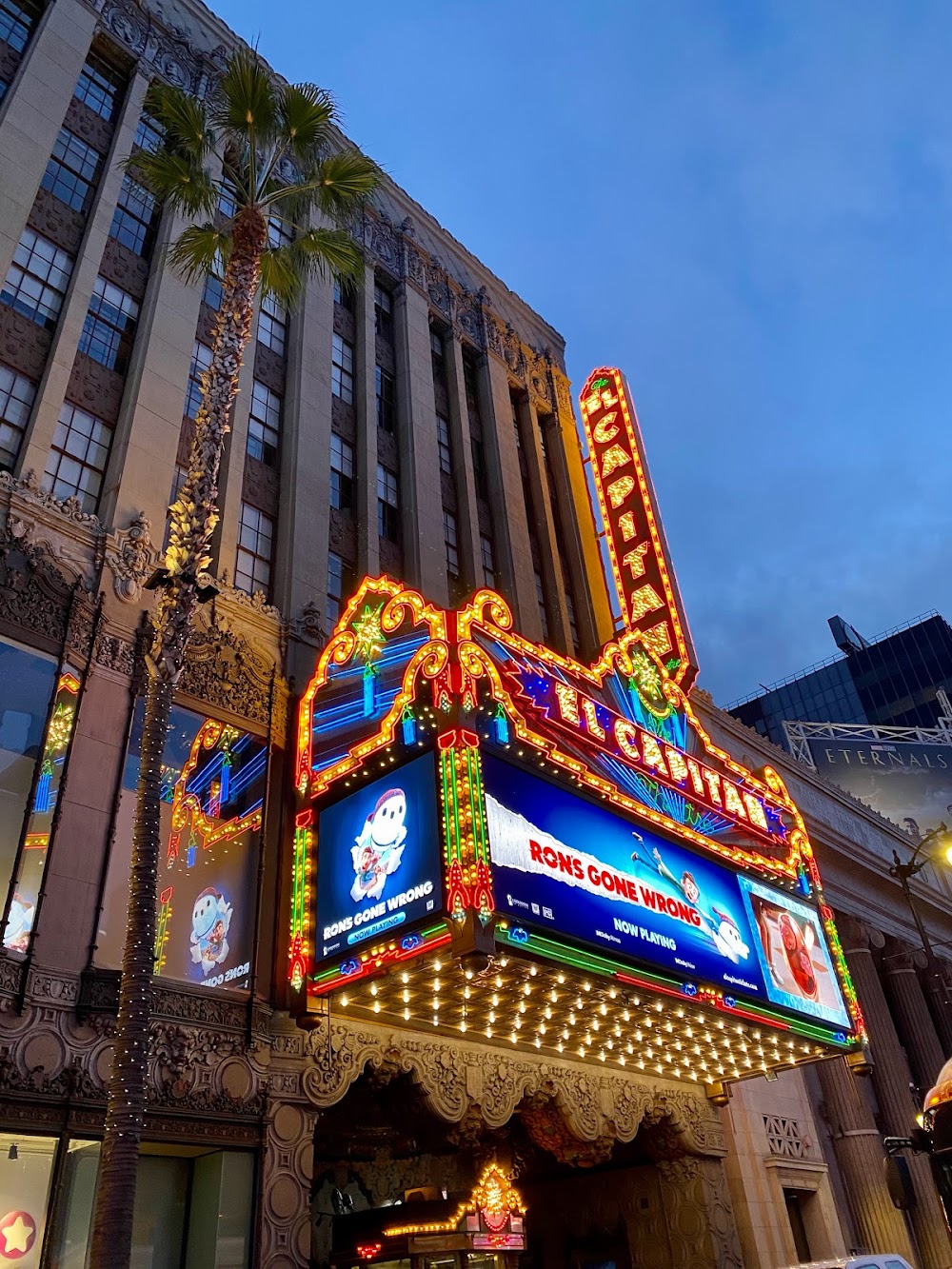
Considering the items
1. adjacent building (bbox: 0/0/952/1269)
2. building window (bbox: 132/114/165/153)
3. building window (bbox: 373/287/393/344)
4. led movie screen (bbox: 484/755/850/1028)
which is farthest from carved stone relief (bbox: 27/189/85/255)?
led movie screen (bbox: 484/755/850/1028)

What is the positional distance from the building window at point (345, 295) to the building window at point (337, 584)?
32.5 feet

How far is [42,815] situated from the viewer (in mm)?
13734

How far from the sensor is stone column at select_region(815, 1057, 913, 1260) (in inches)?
1003

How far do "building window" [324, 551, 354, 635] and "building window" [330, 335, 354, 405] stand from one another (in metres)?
5.91

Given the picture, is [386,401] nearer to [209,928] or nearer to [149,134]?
[149,134]

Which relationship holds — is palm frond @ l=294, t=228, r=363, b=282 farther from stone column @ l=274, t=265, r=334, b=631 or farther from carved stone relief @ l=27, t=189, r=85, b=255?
carved stone relief @ l=27, t=189, r=85, b=255

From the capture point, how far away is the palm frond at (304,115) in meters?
16.0

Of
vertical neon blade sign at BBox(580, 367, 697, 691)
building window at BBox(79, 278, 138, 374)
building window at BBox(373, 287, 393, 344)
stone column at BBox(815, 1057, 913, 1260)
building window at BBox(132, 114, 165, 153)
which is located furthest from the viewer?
building window at BBox(373, 287, 393, 344)

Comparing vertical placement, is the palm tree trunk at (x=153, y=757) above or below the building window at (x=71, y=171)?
below

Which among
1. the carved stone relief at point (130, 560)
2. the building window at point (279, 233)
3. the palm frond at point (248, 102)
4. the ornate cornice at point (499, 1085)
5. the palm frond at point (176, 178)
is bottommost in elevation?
the ornate cornice at point (499, 1085)

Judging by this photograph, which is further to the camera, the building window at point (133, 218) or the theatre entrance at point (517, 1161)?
the building window at point (133, 218)

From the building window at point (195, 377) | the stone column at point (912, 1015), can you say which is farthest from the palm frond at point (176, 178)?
the stone column at point (912, 1015)

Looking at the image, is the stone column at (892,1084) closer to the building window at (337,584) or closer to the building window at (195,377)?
the building window at (337,584)

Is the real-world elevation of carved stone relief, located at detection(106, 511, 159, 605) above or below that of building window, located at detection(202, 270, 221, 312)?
below
